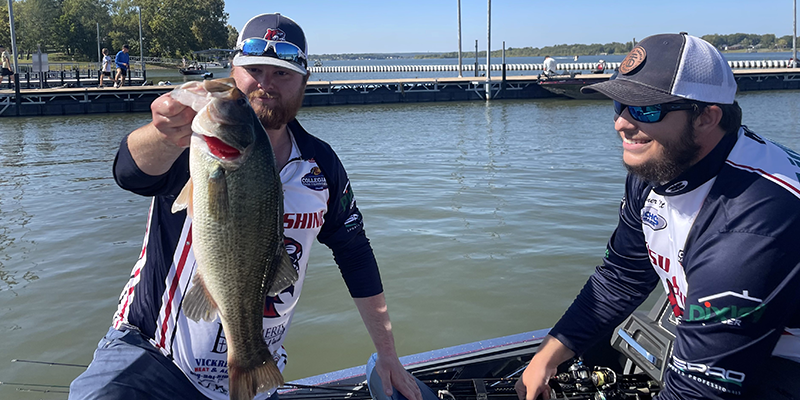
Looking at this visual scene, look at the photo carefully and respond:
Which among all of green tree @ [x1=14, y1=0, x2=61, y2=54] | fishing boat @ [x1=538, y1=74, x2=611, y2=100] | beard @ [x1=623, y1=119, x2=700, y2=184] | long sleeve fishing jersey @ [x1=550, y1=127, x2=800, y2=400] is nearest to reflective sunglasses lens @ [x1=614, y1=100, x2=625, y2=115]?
beard @ [x1=623, y1=119, x2=700, y2=184]

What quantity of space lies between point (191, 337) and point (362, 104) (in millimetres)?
32167

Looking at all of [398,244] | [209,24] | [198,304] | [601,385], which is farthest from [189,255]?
[209,24]

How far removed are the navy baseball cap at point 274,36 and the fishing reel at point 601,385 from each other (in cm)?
234

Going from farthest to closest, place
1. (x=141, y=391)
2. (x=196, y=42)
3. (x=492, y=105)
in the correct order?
1. (x=196, y=42)
2. (x=492, y=105)
3. (x=141, y=391)

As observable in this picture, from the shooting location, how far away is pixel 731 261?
2.11m

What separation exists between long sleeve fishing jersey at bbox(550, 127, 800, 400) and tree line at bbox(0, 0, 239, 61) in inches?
3505

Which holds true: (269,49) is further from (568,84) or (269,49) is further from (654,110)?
(568,84)

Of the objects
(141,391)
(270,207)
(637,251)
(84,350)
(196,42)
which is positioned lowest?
(84,350)

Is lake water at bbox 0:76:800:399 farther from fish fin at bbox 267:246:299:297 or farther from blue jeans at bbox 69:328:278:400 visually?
fish fin at bbox 267:246:299:297

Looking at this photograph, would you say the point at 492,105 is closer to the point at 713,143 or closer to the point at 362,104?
the point at 362,104

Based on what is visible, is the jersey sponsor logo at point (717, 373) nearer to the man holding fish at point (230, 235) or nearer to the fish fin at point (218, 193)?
the man holding fish at point (230, 235)

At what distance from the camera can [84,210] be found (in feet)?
35.0

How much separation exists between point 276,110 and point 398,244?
5889 millimetres

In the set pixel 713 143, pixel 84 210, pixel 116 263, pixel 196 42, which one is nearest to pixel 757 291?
pixel 713 143
